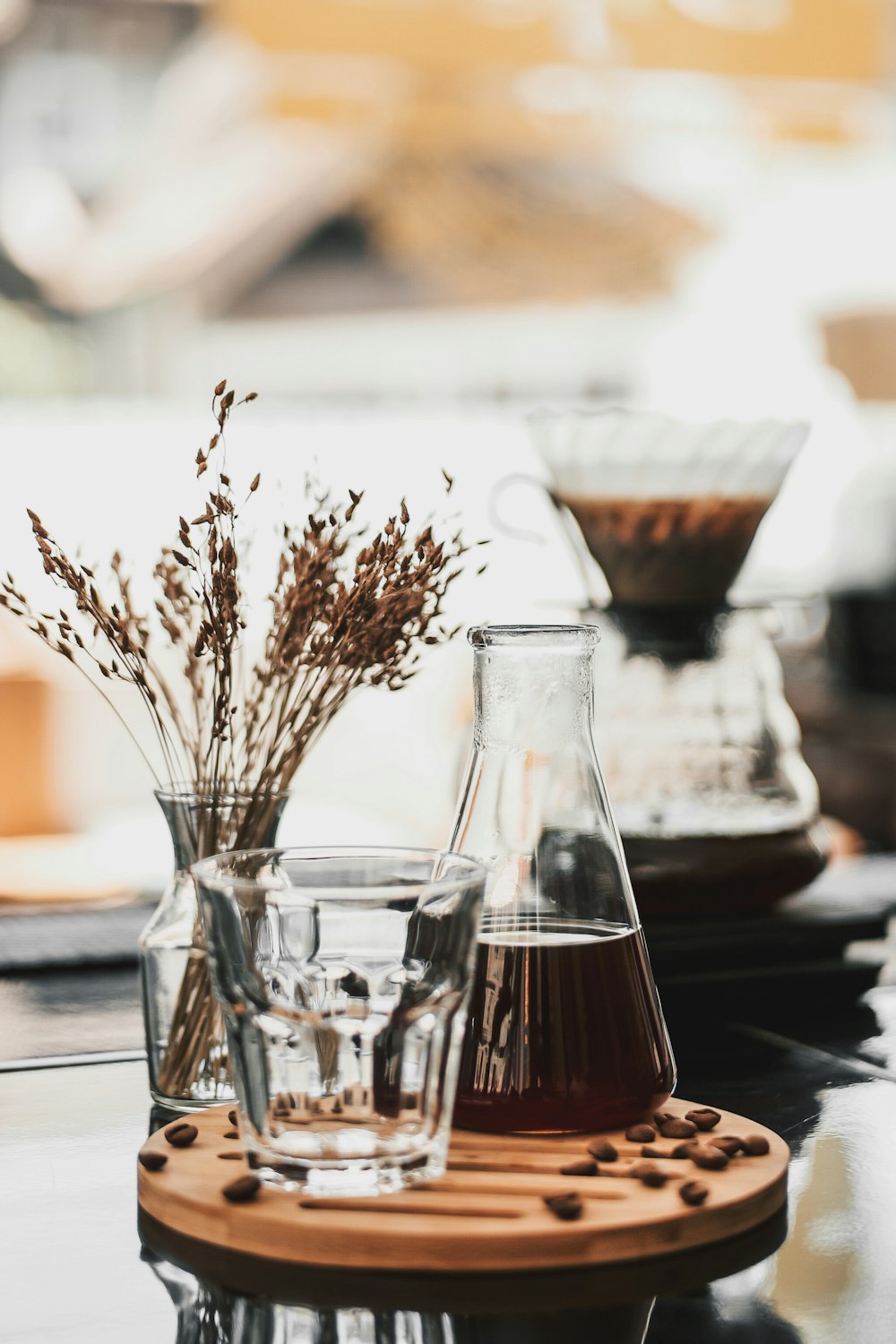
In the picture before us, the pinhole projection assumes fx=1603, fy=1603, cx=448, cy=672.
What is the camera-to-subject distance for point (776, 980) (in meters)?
0.97

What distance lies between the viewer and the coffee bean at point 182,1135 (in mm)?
654

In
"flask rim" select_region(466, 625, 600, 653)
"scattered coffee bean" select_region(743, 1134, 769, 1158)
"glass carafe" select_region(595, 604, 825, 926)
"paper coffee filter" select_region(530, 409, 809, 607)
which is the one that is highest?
"paper coffee filter" select_region(530, 409, 809, 607)

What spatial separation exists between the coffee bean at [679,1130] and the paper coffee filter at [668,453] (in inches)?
17.1

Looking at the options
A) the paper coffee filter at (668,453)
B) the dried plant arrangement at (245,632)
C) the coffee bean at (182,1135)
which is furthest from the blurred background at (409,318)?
the coffee bean at (182,1135)

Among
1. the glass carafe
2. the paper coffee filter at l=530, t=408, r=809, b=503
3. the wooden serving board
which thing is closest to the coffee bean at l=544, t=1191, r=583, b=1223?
the wooden serving board

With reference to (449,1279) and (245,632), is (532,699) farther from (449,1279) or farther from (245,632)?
(449,1279)

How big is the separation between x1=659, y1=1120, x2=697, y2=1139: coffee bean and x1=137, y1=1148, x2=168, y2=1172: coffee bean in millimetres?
207

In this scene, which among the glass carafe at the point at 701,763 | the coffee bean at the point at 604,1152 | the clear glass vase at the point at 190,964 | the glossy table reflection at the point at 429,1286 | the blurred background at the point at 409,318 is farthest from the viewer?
the blurred background at the point at 409,318

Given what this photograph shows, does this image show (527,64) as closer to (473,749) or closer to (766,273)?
(473,749)

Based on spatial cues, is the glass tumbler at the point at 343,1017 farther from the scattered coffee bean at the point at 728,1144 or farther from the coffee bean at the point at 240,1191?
the scattered coffee bean at the point at 728,1144

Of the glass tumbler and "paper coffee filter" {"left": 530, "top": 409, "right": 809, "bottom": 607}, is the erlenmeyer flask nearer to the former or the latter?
the glass tumbler

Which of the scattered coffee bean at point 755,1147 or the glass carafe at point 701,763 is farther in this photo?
the glass carafe at point 701,763

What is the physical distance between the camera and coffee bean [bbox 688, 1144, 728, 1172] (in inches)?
24.8

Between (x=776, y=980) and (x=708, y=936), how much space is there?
2.1 inches
